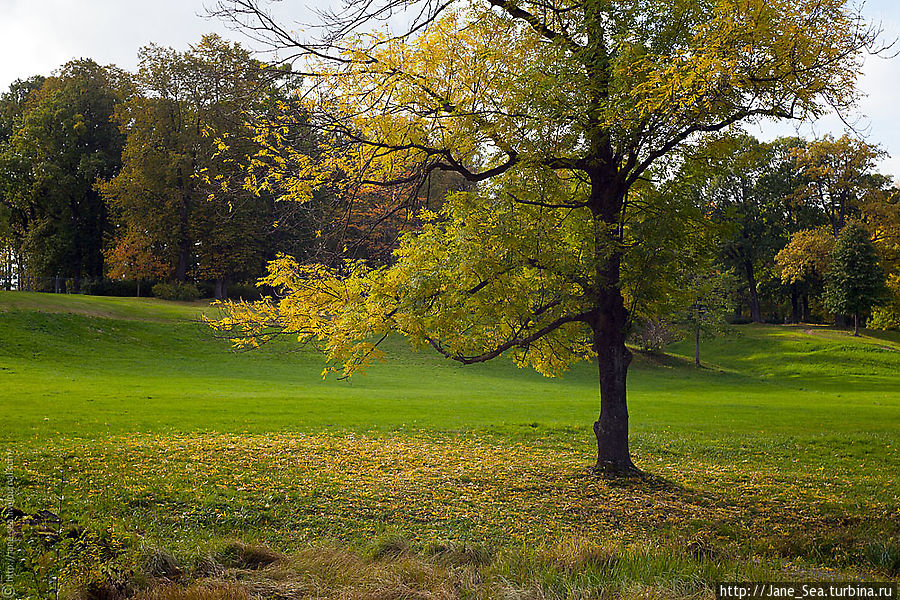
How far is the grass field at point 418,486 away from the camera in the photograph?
4.75 meters

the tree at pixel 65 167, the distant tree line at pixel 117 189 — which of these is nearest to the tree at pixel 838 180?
the distant tree line at pixel 117 189

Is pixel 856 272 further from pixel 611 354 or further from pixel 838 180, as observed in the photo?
pixel 611 354

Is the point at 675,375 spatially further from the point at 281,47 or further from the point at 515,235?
the point at 281,47

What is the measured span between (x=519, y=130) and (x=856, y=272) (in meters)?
Result: 46.5

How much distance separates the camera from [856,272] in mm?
46062

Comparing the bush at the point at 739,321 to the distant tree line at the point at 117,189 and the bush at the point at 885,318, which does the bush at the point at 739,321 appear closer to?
the bush at the point at 885,318

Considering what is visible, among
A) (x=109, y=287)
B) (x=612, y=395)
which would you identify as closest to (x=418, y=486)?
(x=612, y=395)

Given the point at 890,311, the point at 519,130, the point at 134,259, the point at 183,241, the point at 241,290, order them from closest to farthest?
the point at 519,130 → the point at 134,259 → the point at 183,241 → the point at 241,290 → the point at 890,311

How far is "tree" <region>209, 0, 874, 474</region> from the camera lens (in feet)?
26.2

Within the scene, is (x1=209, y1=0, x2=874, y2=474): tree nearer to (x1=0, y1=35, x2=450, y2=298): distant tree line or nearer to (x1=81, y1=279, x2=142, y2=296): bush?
(x1=0, y1=35, x2=450, y2=298): distant tree line

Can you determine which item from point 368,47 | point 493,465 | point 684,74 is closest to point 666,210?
point 684,74

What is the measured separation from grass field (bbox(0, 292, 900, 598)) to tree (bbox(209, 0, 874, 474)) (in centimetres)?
230

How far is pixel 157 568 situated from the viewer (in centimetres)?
462

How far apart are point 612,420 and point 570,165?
407 cm
